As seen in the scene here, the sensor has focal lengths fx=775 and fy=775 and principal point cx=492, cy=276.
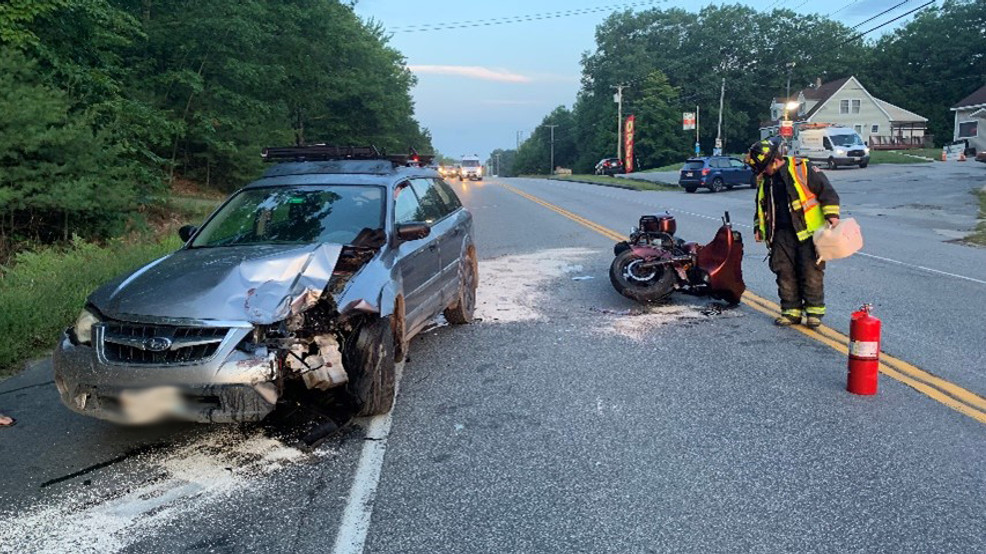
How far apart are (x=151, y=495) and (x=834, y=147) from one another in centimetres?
4524

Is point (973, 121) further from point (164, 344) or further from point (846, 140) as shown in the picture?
point (164, 344)

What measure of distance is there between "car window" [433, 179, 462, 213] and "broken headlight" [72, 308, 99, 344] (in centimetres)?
387

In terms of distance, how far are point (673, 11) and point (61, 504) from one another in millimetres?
123228

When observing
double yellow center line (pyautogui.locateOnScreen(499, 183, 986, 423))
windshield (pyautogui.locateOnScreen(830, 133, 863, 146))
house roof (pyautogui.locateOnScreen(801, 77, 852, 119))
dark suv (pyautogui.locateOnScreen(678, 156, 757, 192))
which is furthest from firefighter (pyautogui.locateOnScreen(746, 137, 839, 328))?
house roof (pyautogui.locateOnScreen(801, 77, 852, 119))

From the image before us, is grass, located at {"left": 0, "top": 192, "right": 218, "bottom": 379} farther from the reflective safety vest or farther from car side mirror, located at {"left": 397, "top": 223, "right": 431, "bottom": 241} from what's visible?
the reflective safety vest

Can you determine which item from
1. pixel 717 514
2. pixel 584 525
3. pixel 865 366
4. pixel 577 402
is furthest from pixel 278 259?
pixel 865 366

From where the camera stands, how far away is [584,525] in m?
3.52

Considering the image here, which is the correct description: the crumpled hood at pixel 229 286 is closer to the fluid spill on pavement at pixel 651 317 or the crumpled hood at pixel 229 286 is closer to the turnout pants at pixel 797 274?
the fluid spill on pavement at pixel 651 317

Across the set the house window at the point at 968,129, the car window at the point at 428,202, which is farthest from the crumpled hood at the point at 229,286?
the house window at the point at 968,129

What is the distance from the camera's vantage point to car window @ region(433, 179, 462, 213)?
7.84 m

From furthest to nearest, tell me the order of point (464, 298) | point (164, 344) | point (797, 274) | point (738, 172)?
point (738, 172) < point (464, 298) < point (797, 274) < point (164, 344)

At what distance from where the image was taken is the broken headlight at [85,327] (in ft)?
14.4

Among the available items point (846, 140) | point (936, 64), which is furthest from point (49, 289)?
point (936, 64)

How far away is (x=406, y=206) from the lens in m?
6.46
